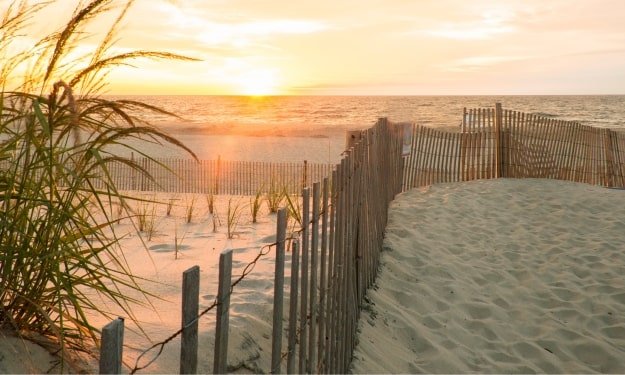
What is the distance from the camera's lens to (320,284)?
8.70 feet

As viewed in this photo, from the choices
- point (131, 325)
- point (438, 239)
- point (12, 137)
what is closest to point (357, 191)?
point (131, 325)

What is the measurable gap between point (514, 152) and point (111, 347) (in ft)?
30.8

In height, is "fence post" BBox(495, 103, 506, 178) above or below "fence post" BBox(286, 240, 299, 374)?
above

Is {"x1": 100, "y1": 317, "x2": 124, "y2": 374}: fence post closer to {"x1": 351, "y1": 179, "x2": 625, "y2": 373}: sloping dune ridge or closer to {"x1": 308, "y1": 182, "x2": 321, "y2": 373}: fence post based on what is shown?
{"x1": 308, "y1": 182, "x2": 321, "y2": 373}: fence post

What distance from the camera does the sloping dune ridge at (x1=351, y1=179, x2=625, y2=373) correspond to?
155 inches

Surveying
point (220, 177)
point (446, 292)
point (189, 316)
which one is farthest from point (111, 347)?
point (220, 177)

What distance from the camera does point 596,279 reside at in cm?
531

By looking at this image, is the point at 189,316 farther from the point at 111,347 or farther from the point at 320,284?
the point at 320,284

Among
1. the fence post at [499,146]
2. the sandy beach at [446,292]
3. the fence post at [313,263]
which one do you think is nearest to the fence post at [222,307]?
the sandy beach at [446,292]

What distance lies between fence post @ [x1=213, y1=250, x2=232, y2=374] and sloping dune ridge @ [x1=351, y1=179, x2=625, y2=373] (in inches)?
73.7

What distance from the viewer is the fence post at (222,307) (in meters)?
1.45

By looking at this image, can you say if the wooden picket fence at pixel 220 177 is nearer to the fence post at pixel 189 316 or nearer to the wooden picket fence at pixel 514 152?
the wooden picket fence at pixel 514 152

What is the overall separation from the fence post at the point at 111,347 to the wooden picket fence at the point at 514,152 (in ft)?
27.4

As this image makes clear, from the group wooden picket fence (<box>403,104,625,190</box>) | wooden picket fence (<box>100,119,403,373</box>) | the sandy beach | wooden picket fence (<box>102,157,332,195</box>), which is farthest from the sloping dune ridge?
wooden picket fence (<box>102,157,332,195</box>)
